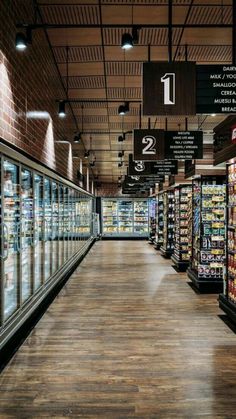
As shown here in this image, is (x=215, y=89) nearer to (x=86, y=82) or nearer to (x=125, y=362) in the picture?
(x=125, y=362)

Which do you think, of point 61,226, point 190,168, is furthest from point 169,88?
point 61,226

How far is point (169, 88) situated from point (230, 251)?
10.6ft

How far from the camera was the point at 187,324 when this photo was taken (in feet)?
21.3

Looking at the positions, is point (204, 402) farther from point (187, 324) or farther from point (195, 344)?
point (187, 324)

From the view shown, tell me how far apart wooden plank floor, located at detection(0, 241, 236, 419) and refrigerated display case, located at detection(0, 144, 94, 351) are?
1.43ft

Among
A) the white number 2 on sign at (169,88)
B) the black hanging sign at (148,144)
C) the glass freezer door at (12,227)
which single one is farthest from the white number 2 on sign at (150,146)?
the white number 2 on sign at (169,88)

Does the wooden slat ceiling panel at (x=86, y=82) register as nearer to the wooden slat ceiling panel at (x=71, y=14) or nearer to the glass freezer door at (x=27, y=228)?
the wooden slat ceiling panel at (x=71, y=14)

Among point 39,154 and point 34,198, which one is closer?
point 34,198

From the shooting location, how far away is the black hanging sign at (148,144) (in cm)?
872

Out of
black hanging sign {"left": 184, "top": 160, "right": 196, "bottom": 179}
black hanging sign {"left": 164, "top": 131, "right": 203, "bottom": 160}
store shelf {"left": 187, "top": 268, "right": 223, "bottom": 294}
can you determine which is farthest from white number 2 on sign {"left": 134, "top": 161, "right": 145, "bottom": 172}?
store shelf {"left": 187, "top": 268, "right": 223, "bottom": 294}

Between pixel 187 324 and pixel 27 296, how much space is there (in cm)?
250

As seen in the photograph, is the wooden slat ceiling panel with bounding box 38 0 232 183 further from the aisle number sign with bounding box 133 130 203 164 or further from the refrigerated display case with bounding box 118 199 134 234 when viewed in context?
the refrigerated display case with bounding box 118 199 134 234

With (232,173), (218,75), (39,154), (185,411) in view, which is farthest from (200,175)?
(185,411)

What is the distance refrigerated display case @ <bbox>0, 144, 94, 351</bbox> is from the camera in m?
5.01
